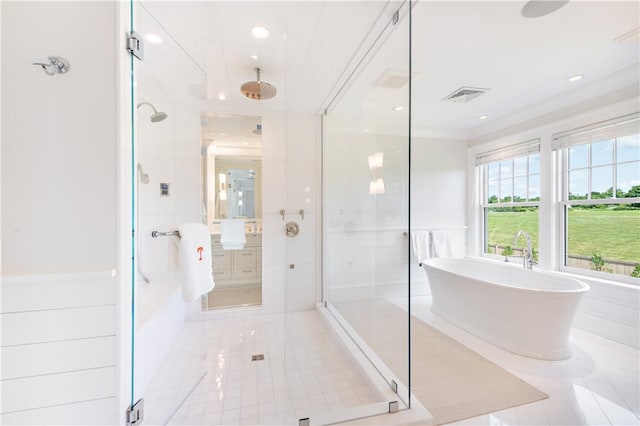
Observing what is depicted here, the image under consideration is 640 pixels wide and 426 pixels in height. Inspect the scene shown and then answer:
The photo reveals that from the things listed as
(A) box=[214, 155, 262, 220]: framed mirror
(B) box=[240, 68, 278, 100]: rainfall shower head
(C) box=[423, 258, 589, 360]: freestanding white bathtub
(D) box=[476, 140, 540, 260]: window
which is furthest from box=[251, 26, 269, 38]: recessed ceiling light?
(D) box=[476, 140, 540, 260]: window

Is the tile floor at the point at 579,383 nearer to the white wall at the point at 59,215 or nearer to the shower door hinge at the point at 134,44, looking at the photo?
the white wall at the point at 59,215

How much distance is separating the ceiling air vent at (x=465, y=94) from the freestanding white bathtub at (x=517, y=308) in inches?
74.4

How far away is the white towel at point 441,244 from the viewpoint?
3775mm

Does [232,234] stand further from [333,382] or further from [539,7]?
[539,7]

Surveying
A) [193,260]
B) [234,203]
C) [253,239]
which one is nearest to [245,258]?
[253,239]

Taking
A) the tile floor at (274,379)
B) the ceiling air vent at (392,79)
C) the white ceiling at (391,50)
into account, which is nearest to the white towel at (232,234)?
the tile floor at (274,379)

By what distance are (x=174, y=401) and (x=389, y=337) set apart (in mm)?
1471

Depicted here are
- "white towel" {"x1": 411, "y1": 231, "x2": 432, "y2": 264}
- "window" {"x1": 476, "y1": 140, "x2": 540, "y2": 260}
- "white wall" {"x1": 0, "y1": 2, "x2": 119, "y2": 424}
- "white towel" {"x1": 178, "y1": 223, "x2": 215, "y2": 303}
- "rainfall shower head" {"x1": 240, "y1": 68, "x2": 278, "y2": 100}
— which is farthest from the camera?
"white towel" {"x1": 411, "y1": 231, "x2": 432, "y2": 264}

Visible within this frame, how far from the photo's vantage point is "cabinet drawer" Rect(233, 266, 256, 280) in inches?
110

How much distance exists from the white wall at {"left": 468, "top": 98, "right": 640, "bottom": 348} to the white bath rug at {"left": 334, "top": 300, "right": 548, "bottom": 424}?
136 cm

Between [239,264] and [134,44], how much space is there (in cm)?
209

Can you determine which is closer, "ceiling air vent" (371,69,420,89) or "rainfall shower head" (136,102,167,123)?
"ceiling air vent" (371,69,420,89)

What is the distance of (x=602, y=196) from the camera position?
261cm

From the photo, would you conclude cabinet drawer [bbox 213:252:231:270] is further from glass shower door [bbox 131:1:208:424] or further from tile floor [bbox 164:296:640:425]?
tile floor [bbox 164:296:640:425]
